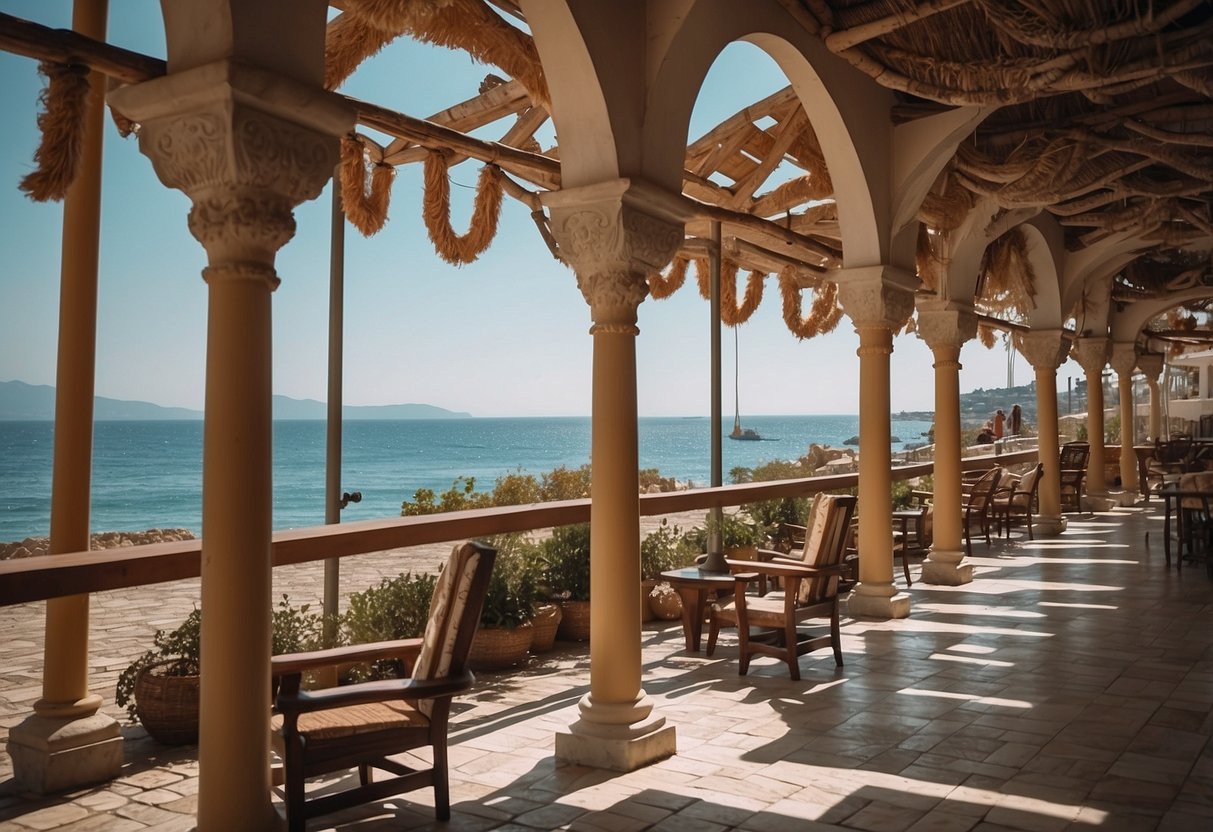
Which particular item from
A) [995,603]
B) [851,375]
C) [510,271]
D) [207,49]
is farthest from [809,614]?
[851,375]

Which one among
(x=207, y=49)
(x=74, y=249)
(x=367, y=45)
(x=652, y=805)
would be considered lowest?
(x=652, y=805)

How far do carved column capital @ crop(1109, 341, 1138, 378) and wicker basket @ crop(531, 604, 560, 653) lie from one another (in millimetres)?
12967

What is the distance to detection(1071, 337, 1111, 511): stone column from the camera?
1430cm

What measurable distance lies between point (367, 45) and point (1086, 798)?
4.36 meters

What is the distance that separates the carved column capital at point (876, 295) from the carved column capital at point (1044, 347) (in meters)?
6.08

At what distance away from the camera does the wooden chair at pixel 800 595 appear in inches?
215

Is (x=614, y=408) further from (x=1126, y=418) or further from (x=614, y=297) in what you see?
(x=1126, y=418)

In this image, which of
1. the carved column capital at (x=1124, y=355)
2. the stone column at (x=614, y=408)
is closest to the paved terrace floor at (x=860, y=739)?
the stone column at (x=614, y=408)

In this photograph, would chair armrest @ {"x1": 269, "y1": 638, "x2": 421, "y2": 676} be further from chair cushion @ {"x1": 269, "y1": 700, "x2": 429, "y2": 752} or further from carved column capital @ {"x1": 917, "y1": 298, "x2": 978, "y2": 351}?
carved column capital @ {"x1": 917, "y1": 298, "x2": 978, "y2": 351}

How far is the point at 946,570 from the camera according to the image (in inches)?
344

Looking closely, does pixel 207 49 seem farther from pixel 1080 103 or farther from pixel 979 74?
pixel 1080 103

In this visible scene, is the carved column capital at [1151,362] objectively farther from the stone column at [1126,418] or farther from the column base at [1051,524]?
the column base at [1051,524]

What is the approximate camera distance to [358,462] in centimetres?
6159

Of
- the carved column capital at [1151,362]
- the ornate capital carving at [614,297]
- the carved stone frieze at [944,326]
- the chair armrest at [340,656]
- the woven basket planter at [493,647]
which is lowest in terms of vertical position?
the woven basket planter at [493,647]
